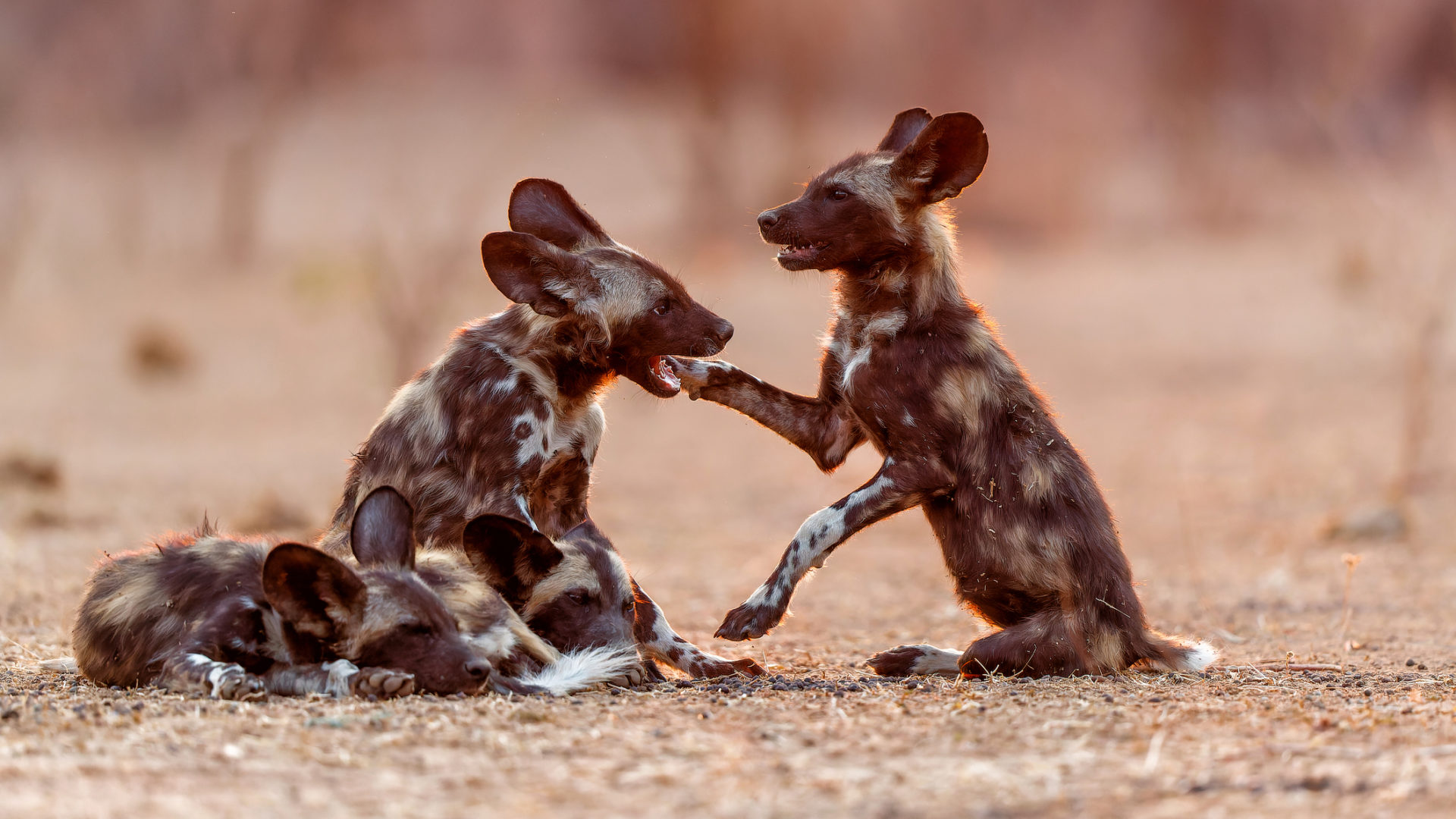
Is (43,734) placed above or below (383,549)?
below

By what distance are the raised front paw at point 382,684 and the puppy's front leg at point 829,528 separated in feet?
3.92

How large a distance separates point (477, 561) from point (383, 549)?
366 mm

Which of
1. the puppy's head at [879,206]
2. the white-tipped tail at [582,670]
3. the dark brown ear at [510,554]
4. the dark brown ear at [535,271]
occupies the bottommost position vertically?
the white-tipped tail at [582,670]

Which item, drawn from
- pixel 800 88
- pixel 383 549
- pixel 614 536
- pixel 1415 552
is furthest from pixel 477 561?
pixel 800 88

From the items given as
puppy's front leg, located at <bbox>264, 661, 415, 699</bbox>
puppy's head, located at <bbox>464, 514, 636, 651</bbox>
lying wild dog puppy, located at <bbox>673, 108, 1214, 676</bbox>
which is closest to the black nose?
lying wild dog puppy, located at <bbox>673, 108, 1214, 676</bbox>

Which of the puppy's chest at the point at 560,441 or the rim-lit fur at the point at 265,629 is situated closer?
the rim-lit fur at the point at 265,629

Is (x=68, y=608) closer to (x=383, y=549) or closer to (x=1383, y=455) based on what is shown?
(x=383, y=549)

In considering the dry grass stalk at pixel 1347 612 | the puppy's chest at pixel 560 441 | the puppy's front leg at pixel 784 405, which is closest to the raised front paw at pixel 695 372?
the puppy's front leg at pixel 784 405

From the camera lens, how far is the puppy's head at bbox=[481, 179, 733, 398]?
5.70 metres

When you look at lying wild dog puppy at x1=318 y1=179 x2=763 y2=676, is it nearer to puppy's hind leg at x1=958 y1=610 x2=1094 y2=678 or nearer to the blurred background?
puppy's hind leg at x1=958 y1=610 x2=1094 y2=678

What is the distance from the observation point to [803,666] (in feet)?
19.3

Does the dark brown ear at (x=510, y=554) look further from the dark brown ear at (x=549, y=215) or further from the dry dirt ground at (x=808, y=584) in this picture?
the dark brown ear at (x=549, y=215)

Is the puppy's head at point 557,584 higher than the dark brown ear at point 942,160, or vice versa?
the dark brown ear at point 942,160

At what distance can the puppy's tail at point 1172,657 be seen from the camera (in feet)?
18.1
